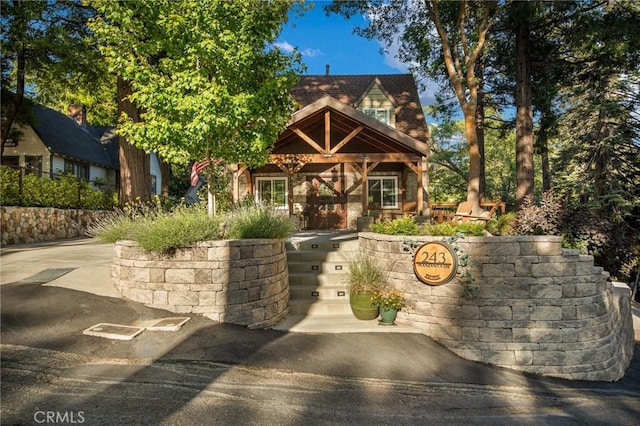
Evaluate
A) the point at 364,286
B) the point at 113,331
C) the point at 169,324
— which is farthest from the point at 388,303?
the point at 113,331

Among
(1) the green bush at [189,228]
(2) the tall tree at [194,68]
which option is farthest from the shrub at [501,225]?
(2) the tall tree at [194,68]

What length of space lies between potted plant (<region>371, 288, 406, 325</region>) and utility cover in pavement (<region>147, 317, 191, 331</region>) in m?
3.26

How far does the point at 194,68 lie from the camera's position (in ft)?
22.1

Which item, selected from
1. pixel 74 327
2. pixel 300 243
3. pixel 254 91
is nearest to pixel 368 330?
pixel 300 243

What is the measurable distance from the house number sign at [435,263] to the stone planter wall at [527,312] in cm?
19

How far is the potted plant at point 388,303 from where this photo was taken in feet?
20.8

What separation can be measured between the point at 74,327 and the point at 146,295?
1022mm

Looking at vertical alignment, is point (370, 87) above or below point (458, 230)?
above

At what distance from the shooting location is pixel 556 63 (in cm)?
1348

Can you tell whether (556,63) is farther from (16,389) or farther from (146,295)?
(16,389)

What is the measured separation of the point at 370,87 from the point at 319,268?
38.8 feet

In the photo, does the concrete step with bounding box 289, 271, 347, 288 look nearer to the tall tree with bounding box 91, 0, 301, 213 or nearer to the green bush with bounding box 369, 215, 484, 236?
the green bush with bounding box 369, 215, 484, 236

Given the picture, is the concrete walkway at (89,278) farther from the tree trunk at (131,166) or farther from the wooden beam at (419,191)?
the wooden beam at (419,191)

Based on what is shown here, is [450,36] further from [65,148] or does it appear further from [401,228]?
[65,148]
